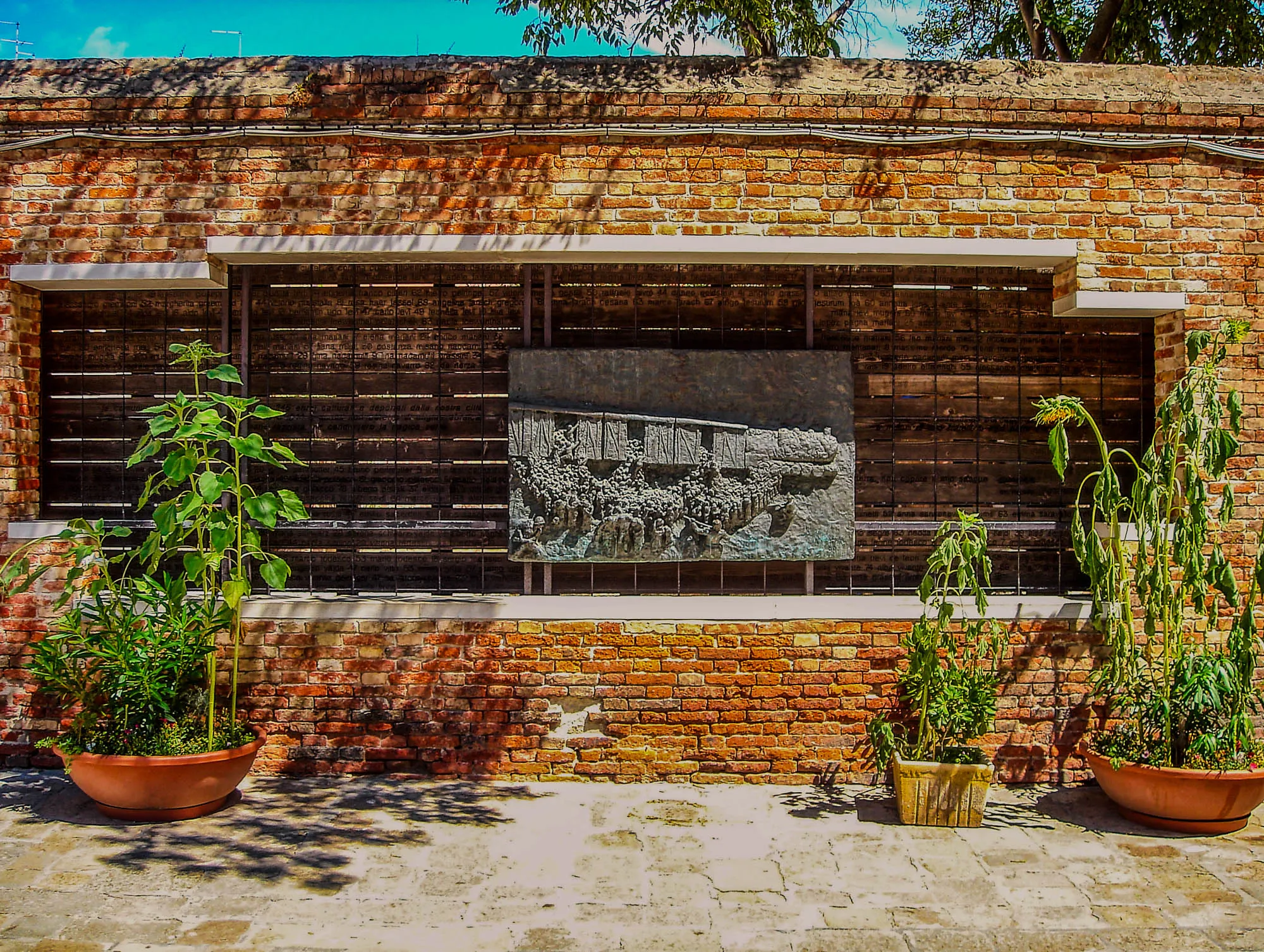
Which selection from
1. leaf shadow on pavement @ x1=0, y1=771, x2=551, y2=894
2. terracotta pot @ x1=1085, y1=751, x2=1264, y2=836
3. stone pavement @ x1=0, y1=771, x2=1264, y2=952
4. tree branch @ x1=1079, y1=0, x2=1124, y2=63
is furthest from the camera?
tree branch @ x1=1079, y1=0, x2=1124, y2=63

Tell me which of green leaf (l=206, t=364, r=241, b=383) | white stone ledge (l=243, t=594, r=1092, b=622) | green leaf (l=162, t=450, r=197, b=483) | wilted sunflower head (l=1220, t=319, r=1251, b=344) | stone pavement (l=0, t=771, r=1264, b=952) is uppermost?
wilted sunflower head (l=1220, t=319, r=1251, b=344)

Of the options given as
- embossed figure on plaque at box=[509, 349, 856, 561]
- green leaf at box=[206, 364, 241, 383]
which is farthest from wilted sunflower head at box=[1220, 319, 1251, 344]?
green leaf at box=[206, 364, 241, 383]

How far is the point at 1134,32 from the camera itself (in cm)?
1109

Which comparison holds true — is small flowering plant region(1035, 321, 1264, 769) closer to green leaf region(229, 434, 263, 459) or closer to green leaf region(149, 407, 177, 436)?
green leaf region(229, 434, 263, 459)

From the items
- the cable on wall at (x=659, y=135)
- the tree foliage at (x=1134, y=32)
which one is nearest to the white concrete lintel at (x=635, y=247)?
the cable on wall at (x=659, y=135)

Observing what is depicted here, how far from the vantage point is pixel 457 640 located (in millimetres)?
5879

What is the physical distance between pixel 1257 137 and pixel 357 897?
20.8ft

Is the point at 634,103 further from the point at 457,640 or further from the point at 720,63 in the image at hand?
the point at 457,640

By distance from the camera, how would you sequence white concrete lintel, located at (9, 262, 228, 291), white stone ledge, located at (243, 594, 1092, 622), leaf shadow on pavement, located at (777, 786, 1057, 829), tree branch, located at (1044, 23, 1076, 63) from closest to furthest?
leaf shadow on pavement, located at (777, 786, 1057, 829) → white concrete lintel, located at (9, 262, 228, 291) → white stone ledge, located at (243, 594, 1092, 622) → tree branch, located at (1044, 23, 1076, 63)

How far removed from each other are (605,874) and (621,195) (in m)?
3.65

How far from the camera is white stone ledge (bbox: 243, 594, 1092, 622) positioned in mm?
5859

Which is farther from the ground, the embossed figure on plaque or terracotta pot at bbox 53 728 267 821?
the embossed figure on plaque

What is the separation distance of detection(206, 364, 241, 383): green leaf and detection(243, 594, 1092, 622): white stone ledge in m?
1.40

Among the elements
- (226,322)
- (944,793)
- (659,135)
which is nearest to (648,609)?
(944,793)
